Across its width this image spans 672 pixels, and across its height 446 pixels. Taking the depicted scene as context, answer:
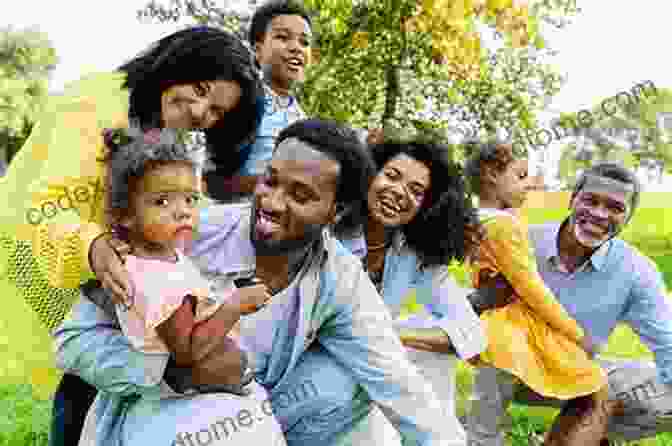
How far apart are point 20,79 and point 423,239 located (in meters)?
40.3

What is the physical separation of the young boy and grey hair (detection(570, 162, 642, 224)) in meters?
1.50

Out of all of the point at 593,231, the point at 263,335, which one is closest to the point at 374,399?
the point at 263,335

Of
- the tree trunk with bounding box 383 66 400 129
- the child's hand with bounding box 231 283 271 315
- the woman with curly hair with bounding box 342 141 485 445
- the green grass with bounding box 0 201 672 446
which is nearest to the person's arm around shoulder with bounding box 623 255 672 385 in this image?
the woman with curly hair with bounding box 342 141 485 445

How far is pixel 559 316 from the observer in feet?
11.8

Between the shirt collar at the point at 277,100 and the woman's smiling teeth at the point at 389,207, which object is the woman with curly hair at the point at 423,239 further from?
the shirt collar at the point at 277,100

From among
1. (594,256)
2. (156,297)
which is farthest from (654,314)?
(156,297)

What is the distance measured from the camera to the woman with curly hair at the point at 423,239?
3.27 meters

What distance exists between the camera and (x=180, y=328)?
2066mm

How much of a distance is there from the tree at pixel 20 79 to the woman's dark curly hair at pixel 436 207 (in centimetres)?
3591

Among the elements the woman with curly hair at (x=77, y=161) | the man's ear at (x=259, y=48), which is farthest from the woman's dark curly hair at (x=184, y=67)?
the man's ear at (x=259, y=48)

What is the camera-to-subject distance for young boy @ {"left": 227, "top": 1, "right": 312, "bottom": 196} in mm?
3517

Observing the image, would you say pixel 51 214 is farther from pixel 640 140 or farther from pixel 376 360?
pixel 640 140

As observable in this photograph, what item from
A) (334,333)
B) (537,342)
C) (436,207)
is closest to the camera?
(334,333)

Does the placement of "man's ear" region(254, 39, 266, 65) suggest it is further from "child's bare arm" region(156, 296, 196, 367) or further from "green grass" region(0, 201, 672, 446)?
"child's bare arm" region(156, 296, 196, 367)
